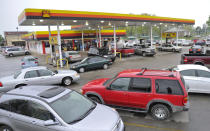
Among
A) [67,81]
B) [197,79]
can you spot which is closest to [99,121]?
[197,79]

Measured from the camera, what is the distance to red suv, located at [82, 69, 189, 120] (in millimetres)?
5434

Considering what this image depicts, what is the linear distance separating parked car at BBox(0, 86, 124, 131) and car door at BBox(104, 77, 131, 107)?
56.7 inches

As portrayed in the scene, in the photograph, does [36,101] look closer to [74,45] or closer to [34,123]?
[34,123]

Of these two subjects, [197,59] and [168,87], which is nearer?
[168,87]

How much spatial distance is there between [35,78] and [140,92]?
22.2ft

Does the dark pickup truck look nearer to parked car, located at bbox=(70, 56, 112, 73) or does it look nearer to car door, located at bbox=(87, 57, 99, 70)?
parked car, located at bbox=(70, 56, 112, 73)

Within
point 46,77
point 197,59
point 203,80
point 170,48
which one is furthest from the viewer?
point 170,48

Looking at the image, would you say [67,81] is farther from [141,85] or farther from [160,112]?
[160,112]

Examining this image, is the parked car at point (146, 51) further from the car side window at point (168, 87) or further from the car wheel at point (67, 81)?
the car side window at point (168, 87)

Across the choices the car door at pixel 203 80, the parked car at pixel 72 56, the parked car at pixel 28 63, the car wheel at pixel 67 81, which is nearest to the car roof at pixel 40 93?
the car wheel at pixel 67 81

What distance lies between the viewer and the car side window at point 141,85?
5.75 meters

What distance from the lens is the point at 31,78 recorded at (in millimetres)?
9531

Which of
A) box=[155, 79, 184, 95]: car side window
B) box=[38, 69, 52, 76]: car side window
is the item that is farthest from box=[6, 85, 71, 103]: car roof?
box=[38, 69, 52, 76]: car side window

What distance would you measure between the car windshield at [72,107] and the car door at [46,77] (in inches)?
217
